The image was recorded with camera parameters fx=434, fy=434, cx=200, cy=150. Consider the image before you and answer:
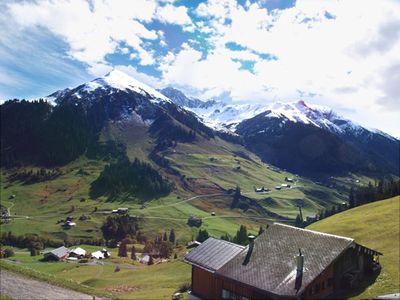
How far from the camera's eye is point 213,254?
2384 inches

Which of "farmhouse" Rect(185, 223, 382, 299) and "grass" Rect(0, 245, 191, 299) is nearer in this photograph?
"farmhouse" Rect(185, 223, 382, 299)

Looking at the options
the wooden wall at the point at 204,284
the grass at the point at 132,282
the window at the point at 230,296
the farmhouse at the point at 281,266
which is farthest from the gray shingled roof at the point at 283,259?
the grass at the point at 132,282

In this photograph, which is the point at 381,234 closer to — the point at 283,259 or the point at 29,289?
the point at 283,259

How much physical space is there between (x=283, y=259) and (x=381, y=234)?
49.3m

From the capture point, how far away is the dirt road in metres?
50.2

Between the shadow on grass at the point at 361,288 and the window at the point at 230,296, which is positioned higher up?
the shadow on grass at the point at 361,288

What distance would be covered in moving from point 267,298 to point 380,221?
63.8 meters

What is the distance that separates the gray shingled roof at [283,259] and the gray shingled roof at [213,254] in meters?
1.75

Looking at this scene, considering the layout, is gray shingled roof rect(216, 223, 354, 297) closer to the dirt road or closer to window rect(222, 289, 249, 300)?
window rect(222, 289, 249, 300)

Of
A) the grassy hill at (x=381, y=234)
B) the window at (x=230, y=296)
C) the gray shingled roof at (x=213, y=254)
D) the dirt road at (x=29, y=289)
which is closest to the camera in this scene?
the dirt road at (x=29, y=289)

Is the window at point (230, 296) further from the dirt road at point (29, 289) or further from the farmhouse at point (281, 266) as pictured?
the dirt road at point (29, 289)

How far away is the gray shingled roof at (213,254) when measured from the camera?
57900 mm

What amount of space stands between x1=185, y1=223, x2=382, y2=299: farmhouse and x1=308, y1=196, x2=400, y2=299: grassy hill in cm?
266

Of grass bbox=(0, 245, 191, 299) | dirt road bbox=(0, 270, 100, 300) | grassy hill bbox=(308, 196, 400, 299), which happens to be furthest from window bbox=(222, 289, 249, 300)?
dirt road bbox=(0, 270, 100, 300)
